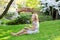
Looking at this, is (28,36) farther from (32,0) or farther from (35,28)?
(32,0)

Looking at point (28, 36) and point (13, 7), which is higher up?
point (13, 7)

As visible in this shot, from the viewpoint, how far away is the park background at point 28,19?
10.8m

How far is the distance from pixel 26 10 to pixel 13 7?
9.89 m

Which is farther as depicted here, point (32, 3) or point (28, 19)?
point (32, 3)

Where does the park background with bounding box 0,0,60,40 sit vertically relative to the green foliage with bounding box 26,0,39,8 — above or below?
below

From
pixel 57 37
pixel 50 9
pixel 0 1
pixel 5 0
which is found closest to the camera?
pixel 57 37

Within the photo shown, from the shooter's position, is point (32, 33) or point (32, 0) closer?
point (32, 33)

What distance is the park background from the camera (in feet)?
35.3

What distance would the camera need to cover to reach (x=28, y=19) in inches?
777

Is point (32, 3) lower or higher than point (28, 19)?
higher

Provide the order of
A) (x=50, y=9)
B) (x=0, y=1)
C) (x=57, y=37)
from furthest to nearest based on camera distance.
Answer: (x=50, y=9) < (x=0, y=1) < (x=57, y=37)

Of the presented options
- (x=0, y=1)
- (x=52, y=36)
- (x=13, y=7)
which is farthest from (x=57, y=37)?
(x=13, y=7)

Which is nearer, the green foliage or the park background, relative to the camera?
the park background

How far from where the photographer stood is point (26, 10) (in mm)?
32312
